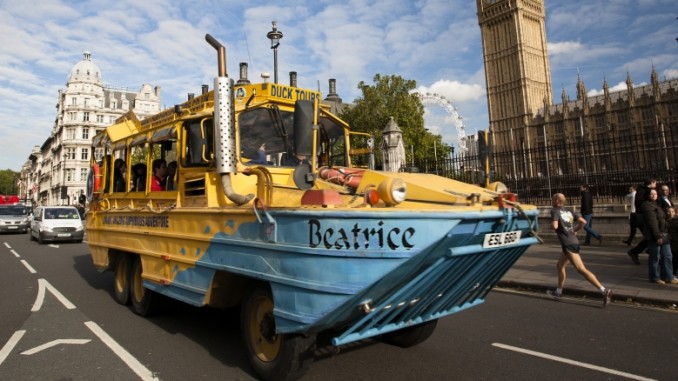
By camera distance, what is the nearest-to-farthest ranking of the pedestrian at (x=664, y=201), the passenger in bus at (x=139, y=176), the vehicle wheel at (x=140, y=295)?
the vehicle wheel at (x=140, y=295)
the passenger in bus at (x=139, y=176)
the pedestrian at (x=664, y=201)

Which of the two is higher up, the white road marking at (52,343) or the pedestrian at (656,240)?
the pedestrian at (656,240)

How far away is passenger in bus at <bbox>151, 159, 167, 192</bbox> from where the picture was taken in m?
5.58

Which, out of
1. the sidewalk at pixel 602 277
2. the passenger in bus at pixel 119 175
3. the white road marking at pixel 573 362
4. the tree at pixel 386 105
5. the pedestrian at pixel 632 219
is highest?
the tree at pixel 386 105

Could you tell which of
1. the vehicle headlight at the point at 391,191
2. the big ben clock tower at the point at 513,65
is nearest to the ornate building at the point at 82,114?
the big ben clock tower at the point at 513,65

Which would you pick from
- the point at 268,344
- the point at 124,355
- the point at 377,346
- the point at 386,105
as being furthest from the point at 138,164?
the point at 386,105

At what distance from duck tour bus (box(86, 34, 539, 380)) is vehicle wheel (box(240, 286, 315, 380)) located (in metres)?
0.01

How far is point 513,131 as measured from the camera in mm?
79312

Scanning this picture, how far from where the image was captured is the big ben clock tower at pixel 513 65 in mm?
77812

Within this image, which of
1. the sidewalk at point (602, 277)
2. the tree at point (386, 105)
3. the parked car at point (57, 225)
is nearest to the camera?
the sidewalk at point (602, 277)

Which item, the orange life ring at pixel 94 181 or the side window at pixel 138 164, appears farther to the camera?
the orange life ring at pixel 94 181

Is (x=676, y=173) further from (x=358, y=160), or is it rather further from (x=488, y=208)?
(x=488, y=208)

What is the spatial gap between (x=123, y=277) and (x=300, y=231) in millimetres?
5002

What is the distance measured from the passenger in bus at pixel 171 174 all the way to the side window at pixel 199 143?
19.3 inches

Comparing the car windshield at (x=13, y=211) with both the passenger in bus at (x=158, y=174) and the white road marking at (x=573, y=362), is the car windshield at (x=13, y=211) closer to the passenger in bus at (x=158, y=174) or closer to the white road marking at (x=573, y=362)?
the passenger in bus at (x=158, y=174)
